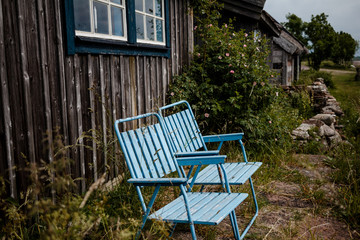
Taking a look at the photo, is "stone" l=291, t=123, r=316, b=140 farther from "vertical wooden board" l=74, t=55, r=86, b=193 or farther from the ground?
"vertical wooden board" l=74, t=55, r=86, b=193

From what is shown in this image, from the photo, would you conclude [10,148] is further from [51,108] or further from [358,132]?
[358,132]

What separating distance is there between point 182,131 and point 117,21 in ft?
4.86

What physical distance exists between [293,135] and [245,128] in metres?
1.30

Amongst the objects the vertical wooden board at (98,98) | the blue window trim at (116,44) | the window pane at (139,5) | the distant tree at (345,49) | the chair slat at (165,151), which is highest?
the distant tree at (345,49)

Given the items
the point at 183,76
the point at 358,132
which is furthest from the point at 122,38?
the point at 358,132

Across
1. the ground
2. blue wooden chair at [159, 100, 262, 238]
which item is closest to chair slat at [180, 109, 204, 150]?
blue wooden chair at [159, 100, 262, 238]

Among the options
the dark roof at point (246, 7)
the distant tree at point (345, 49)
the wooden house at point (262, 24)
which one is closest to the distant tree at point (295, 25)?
the distant tree at point (345, 49)

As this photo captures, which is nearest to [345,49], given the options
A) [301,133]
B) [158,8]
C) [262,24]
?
[262,24]

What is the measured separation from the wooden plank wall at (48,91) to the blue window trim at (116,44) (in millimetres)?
63

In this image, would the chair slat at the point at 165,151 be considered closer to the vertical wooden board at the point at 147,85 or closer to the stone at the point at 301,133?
the vertical wooden board at the point at 147,85

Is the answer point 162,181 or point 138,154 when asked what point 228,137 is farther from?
point 162,181

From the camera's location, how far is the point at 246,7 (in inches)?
324

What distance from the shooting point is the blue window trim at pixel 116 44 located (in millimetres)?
3090

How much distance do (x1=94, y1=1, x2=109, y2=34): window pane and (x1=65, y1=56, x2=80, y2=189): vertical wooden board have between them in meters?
0.59
